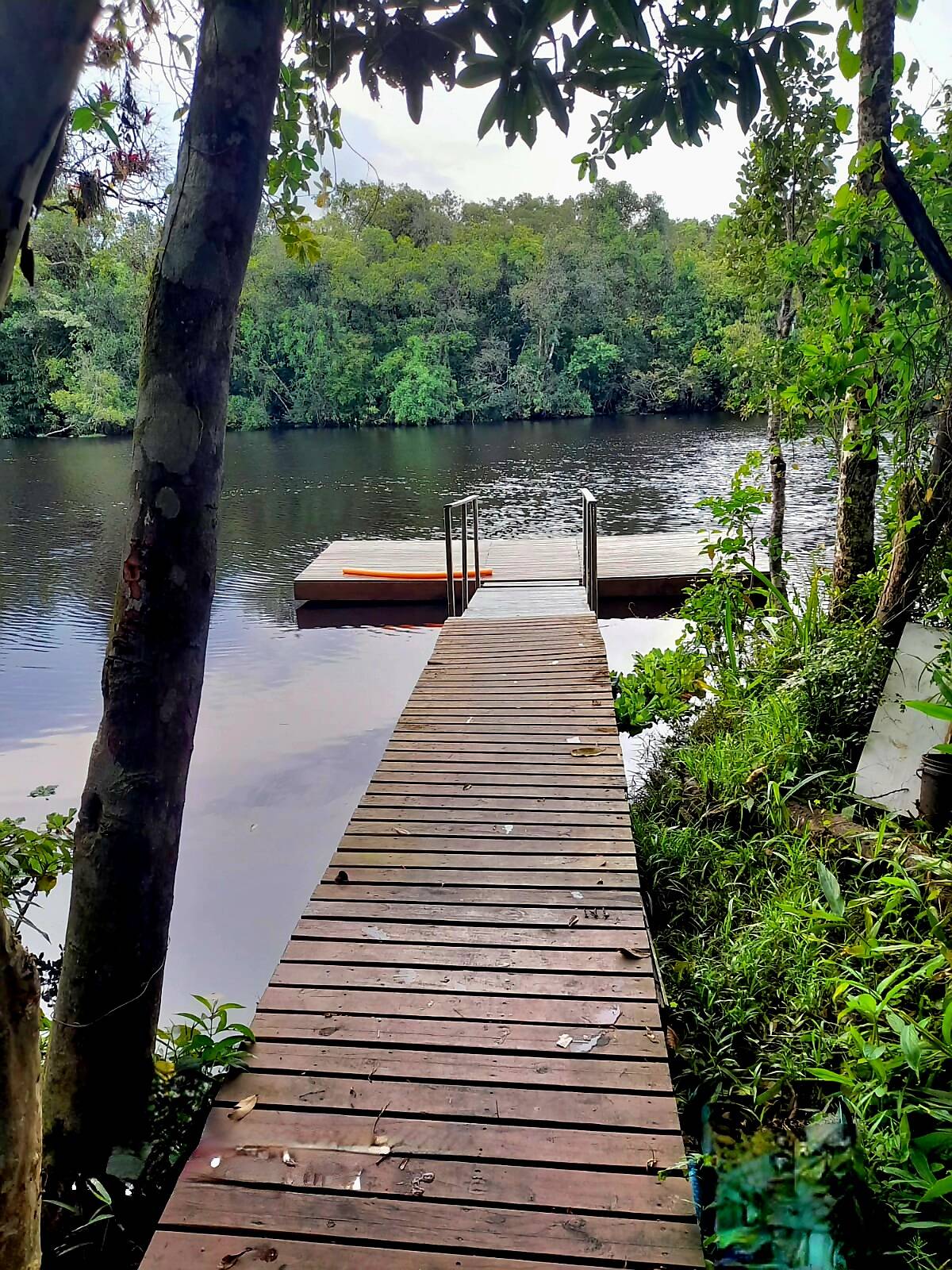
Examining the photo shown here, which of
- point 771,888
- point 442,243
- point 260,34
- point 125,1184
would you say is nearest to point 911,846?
point 771,888

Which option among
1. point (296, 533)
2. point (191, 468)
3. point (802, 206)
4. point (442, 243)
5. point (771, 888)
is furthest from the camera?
point (442, 243)

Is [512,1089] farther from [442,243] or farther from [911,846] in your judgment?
[442,243]

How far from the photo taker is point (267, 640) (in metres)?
8.63

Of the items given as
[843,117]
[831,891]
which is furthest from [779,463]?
[843,117]

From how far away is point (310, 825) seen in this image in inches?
199

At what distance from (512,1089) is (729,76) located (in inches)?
82.9

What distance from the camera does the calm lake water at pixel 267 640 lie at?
454 cm

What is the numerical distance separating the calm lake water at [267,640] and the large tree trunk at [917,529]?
321cm

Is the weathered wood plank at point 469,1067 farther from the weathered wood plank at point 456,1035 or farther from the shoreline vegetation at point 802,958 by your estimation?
the shoreline vegetation at point 802,958

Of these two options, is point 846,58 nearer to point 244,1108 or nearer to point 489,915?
point 489,915

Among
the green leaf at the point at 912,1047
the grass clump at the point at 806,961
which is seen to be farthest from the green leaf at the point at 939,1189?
the green leaf at the point at 912,1047

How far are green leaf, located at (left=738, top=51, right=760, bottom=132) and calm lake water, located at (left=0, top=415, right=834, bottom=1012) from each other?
369 centimetres

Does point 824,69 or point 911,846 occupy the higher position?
point 824,69

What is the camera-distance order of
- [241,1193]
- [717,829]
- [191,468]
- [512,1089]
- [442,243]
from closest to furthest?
1. [191,468]
2. [241,1193]
3. [512,1089]
4. [717,829]
5. [442,243]
